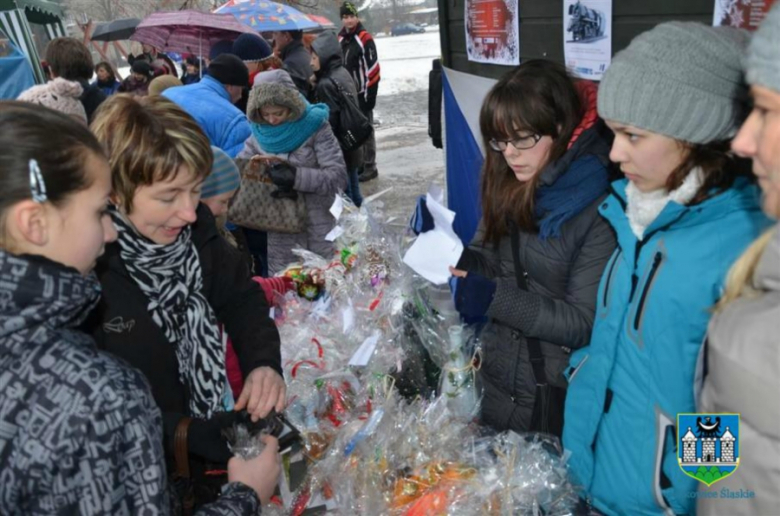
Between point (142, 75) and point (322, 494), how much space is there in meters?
8.42

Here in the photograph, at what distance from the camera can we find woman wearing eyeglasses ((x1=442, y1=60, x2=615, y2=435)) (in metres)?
1.82

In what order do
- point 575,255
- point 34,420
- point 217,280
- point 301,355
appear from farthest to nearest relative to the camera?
point 301,355, point 217,280, point 575,255, point 34,420

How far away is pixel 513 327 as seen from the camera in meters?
1.89

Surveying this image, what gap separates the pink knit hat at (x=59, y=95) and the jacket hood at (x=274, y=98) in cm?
176

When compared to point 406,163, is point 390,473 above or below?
above

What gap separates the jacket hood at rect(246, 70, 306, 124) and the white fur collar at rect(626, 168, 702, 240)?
8.22 feet

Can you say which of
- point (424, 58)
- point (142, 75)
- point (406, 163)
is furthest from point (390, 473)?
point (424, 58)

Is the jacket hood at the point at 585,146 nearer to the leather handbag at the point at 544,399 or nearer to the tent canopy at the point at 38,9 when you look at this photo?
the leather handbag at the point at 544,399

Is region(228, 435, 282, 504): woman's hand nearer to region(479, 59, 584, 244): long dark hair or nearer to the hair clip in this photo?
the hair clip

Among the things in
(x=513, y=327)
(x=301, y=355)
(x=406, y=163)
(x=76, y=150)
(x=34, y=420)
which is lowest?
(x=406, y=163)

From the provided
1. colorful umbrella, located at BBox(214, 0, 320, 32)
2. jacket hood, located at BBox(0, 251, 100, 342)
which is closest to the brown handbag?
jacket hood, located at BBox(0, 251, 100, 342)

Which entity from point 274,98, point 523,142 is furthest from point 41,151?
point 274,98

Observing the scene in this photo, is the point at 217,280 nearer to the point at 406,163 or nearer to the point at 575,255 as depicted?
the point at 575,255

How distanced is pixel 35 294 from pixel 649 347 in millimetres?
1369
